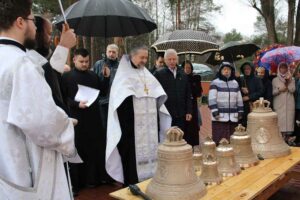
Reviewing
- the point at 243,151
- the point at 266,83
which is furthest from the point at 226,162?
the point at 266,83

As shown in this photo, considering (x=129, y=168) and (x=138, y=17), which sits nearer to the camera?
(x=138, y=17)

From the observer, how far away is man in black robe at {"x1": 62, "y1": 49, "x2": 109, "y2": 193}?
176 inches

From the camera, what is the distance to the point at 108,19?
174 inches

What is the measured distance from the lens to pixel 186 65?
619 cm

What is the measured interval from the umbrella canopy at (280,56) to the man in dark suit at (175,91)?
235 cm

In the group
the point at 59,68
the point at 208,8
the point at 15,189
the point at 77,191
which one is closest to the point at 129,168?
the point at 77,191

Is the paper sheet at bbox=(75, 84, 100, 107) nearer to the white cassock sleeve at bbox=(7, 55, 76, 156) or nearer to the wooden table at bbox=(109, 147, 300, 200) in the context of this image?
the wooden table at bbox=(109, 147, 300, 200)

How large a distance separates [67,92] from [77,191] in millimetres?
1194

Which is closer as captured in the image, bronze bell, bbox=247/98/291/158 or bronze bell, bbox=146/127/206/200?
bronze bell, bbox=146/127/206/200

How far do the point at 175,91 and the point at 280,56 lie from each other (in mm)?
2646

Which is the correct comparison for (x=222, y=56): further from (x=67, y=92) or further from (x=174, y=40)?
(x=67, y=92)

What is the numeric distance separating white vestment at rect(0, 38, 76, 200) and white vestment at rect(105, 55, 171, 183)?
2.33 meters

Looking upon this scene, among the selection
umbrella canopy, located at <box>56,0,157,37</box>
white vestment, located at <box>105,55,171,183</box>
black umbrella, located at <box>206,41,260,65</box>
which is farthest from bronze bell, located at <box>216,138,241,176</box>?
black umbrella, located at <box>206,41,260,65</box>

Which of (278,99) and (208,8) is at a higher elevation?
(208,8)
